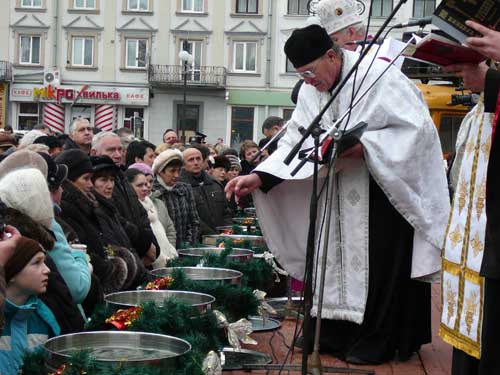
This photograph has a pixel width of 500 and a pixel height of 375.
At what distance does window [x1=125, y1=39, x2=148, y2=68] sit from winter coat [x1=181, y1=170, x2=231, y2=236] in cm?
3074

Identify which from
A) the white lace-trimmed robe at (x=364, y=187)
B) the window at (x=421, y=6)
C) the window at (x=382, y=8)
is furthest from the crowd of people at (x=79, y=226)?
the window at (x=421, y=6)

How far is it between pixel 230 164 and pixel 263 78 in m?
28.1

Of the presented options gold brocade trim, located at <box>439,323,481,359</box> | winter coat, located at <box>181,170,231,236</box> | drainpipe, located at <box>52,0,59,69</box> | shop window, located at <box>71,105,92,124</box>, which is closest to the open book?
gold brocade trim, located at <box>439,323,481,359</box>

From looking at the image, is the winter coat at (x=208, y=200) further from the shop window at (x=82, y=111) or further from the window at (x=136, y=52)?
the shop window at (x=82, y=111)

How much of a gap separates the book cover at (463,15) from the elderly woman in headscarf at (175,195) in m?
4.95

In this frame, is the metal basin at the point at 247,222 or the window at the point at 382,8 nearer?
the metal basin at the point at 247,222

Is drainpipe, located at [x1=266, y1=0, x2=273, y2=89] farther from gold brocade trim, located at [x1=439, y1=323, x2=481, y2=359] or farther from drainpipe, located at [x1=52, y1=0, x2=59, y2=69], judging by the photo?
gold brocade trim, located at [x1=439, y1=323, x2=481, y2=359]

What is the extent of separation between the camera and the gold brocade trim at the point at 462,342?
3.66m

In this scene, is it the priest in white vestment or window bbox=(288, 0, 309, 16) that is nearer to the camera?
the priest in white vestment

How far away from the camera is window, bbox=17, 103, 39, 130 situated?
40406mm

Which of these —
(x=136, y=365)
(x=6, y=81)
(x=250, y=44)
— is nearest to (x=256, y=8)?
(x=250, y=44)

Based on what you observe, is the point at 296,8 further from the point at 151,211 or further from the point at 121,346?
the point at 121,346

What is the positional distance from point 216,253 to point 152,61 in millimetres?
34833

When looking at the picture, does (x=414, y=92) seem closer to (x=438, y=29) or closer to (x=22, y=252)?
(x=438, y=29)
